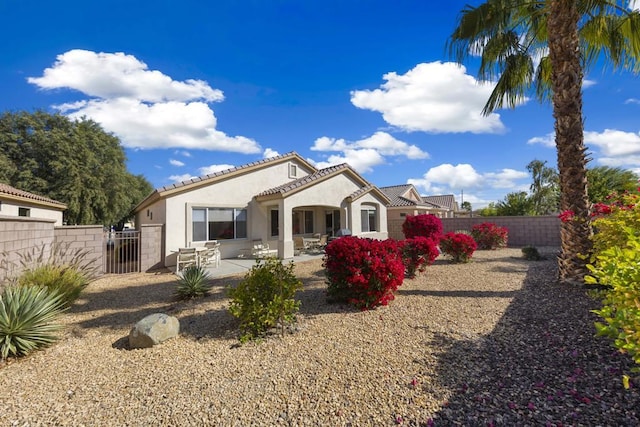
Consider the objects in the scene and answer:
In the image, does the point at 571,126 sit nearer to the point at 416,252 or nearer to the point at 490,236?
the point at 416,252

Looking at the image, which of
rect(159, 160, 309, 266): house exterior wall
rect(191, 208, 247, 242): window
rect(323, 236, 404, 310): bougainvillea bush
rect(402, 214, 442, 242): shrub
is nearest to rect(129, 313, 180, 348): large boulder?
rect(323, 236, 404, 310): bougainvillea bush

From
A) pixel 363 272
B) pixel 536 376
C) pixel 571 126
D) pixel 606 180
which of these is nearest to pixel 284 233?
pixel 363 272

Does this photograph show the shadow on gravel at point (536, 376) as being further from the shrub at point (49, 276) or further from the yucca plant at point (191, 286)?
the shrub at point (49, 276)

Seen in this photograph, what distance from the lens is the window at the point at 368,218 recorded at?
19.1 m

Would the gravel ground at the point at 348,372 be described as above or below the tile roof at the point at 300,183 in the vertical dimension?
below

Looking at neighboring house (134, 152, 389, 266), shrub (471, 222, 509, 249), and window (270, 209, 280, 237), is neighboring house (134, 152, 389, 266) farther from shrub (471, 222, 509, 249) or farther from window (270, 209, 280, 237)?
shrub (471, 222, 509, 249)

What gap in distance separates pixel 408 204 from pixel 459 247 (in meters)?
15.3

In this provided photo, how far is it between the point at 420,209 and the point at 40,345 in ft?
88.3

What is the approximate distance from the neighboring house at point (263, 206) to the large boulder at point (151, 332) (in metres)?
8.95

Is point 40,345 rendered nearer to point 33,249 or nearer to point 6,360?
point 6,360

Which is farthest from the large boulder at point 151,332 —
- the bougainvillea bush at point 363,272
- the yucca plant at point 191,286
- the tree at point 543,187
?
the tree at point 543,187

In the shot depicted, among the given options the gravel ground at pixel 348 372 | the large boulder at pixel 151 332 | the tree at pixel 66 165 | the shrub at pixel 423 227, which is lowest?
the gravel ground at pixel 348 372

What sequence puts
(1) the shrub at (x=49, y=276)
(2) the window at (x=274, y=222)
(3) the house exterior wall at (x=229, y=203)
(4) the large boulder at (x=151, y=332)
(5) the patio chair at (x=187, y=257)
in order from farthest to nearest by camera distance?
(2) the window at (x=274, y=222) → (3) the house exterior wall at (x=229, y=203) → (5) the patio chair at (x=187, y=257) → (1) the shrub at (x=49, y=276) → (4) the large boulder at (x=151, y=332)

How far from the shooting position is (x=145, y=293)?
9.02m
